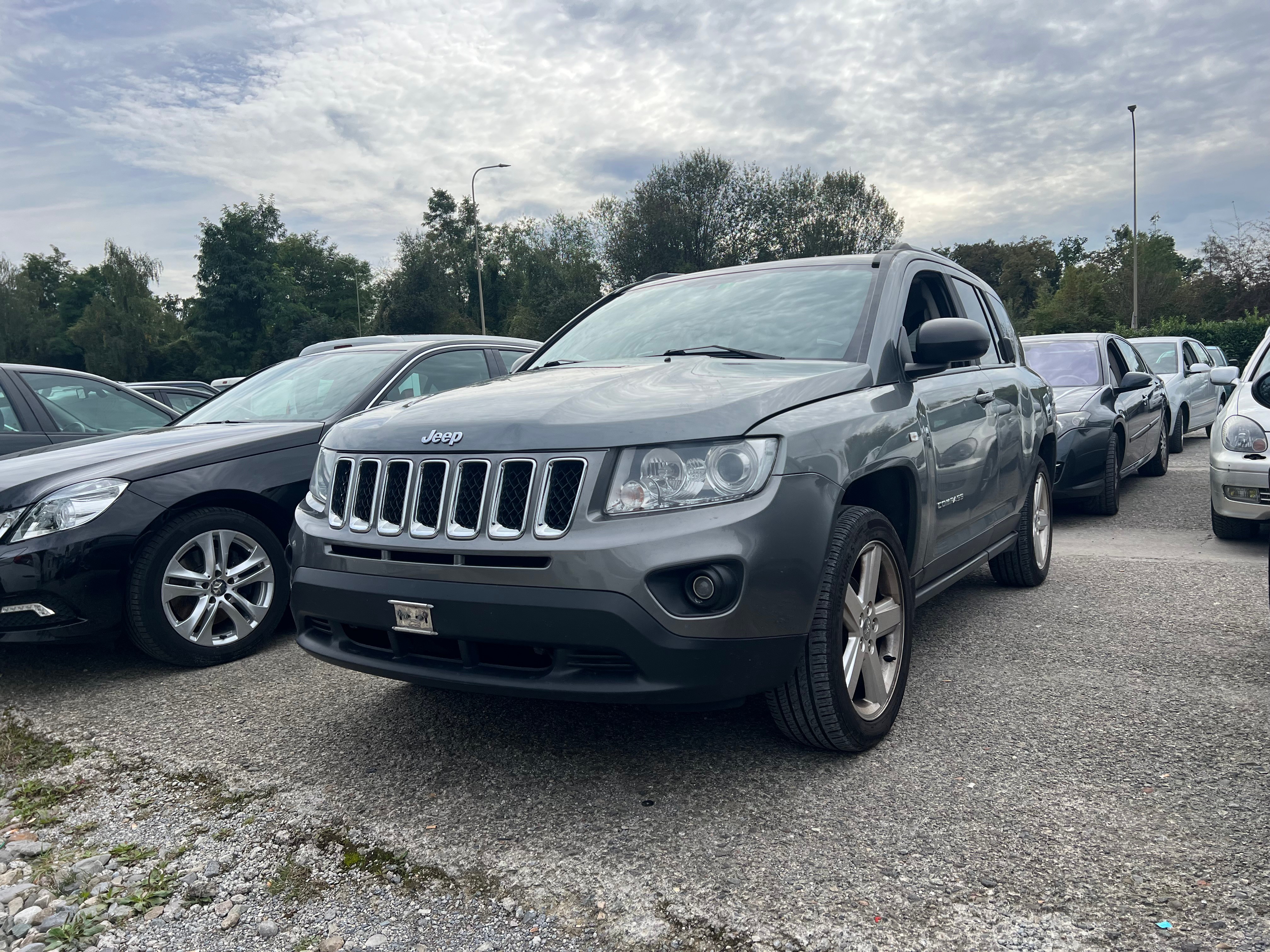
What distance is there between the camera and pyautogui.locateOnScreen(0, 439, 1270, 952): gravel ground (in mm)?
2207

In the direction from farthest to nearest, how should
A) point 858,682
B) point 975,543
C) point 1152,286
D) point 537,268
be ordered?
point 537,268, point 1152,286, point 975,543, point 858,682

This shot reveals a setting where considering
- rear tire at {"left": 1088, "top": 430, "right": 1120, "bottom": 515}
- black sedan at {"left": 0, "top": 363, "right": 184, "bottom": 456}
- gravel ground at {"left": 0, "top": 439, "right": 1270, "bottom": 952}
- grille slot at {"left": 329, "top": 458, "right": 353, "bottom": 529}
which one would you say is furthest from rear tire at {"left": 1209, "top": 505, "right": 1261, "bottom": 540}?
black sedan at {"left": 0, "top": 363, "right": 184, "bottom": 456}

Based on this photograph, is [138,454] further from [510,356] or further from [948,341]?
[948,341]

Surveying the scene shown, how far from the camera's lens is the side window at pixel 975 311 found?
15.5ft

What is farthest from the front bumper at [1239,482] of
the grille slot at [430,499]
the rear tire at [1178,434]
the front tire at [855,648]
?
the rear tire at [1178,434]

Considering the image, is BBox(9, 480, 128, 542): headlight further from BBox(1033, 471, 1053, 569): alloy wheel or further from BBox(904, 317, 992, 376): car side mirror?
BBox(1033, 471, 1053, 569): alloy wheel

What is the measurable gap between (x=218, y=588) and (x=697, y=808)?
2749 millimetres

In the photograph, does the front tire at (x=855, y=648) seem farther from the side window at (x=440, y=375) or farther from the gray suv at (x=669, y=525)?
the side window at (x=440, y=375)

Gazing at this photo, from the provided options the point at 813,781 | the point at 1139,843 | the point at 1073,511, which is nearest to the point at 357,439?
the point at 813,781

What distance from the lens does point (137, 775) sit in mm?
3203

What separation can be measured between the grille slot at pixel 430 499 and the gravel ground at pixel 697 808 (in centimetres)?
84

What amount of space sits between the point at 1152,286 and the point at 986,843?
162 feet

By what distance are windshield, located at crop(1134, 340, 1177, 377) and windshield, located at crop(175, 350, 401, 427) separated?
10593mm

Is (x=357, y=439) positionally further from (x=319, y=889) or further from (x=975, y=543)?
(x=975, y=543)
